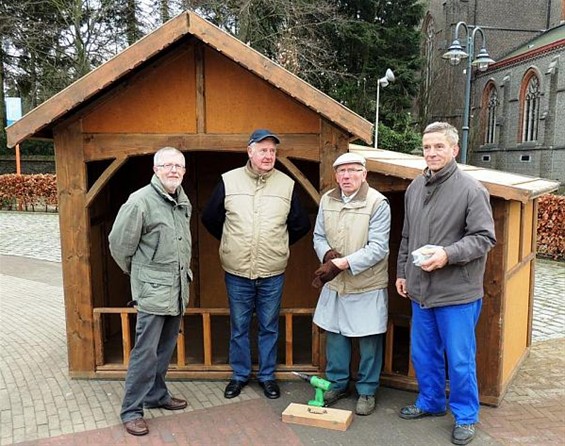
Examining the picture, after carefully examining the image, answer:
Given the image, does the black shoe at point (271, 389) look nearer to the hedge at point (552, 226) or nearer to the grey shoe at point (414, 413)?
the grey shoe at point (414, 413)

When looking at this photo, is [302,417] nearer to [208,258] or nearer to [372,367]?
[372,367]

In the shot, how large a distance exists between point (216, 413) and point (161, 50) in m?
2.66

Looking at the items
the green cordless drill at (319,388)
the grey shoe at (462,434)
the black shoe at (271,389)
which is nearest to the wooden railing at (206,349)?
the black shoe at (271,389)

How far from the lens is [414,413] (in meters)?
3.79

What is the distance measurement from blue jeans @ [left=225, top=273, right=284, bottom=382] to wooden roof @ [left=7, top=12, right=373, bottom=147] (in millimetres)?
1307

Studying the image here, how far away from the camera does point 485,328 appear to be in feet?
13.0

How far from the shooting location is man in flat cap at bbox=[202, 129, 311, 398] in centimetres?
392

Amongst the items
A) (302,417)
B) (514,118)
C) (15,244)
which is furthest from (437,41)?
(302,417)

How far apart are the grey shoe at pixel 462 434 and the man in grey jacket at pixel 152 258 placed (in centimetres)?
197

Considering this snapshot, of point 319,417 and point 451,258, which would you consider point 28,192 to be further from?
point 451,258

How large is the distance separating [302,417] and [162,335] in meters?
1.12

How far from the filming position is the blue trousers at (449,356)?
3395 mm

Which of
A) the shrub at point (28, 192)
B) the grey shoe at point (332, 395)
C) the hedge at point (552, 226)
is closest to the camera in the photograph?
the grey shoe at point (332, 395)

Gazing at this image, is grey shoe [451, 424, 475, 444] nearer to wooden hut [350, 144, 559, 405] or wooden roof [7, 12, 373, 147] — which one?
wooden hut [350, 144, 559, 405]
